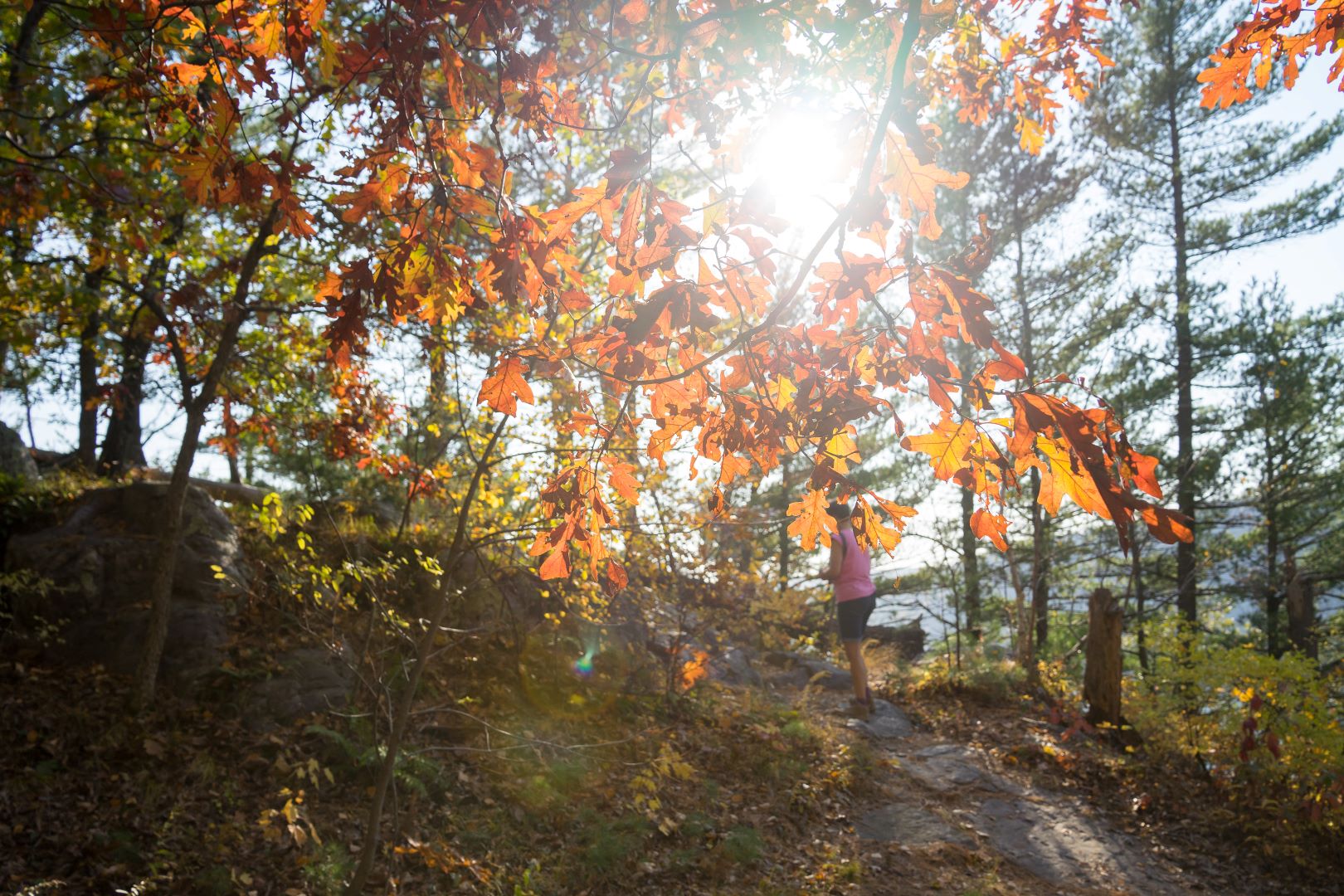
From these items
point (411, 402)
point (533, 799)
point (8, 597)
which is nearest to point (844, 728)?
point (533, 799)

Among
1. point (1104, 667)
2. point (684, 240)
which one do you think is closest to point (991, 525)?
point (684, 240)

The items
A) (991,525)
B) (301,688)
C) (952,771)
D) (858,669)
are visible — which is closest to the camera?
(991,525)

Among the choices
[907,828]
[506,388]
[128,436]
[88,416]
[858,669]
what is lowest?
[907,828]

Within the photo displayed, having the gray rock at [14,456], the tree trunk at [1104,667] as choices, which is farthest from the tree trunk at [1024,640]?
the gray rock at [14,456]

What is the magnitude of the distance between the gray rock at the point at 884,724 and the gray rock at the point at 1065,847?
4.30 feet

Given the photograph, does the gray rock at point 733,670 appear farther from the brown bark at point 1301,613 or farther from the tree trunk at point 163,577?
the brown bark at point 1301,613

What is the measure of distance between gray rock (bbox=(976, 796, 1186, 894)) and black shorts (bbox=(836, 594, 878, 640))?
152 centimetres

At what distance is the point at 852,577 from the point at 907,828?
2.01 meters

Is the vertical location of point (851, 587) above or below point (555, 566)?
above

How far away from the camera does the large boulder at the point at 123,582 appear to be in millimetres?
4484

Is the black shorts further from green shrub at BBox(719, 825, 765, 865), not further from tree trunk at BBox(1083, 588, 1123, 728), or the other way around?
green shrub at BBox(719, 825, 765, 865)

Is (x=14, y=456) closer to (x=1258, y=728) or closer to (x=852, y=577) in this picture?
(x=852, y=577)

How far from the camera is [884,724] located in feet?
21.1

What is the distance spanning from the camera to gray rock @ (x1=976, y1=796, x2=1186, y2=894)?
395cm
